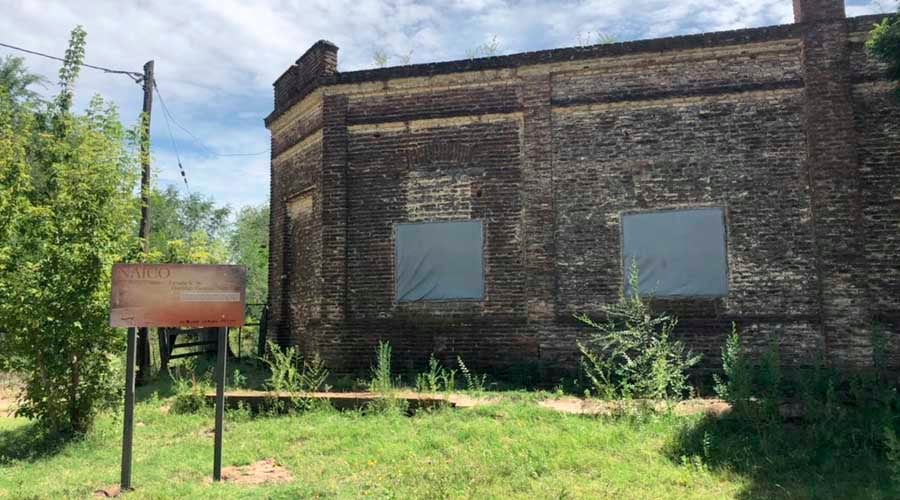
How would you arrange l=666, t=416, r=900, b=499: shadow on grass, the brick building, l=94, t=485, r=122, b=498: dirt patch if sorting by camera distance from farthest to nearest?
the brick building < l=94, t=485, r=122, b=498: dirt patch < l=666, t=416, r=900, b=499: shadow on grass

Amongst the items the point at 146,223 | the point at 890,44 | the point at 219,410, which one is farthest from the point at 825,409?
the point at 146,223

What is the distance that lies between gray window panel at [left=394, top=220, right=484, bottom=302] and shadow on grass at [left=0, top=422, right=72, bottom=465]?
5.36m

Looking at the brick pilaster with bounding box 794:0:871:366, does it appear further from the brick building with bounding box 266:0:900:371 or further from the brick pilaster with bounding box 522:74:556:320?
the brick pilaster with bounding box 522:74:556:320

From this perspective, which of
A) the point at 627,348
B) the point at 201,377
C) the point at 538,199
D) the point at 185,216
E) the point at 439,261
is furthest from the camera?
the point at 185,216

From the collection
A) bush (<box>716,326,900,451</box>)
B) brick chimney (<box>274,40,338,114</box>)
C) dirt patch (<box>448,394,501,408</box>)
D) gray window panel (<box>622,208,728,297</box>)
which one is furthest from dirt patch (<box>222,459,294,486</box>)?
brick chimney (<box>274,40,338,114</box>)

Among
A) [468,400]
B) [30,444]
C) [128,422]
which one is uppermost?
[128,422]

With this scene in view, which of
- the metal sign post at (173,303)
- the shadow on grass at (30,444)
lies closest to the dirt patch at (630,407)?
the metal sign post at (173,303)

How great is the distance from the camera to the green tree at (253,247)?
3309 centimetres

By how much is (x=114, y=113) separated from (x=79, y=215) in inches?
63.4

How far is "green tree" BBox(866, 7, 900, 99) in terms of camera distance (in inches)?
303

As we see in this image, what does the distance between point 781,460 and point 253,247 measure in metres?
33.7

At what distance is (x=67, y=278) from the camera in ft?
25.0

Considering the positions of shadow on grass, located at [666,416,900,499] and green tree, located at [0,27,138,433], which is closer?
shadow on grass, located at [666,416,900,499]

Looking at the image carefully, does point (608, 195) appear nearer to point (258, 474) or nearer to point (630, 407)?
point (630, 407)
